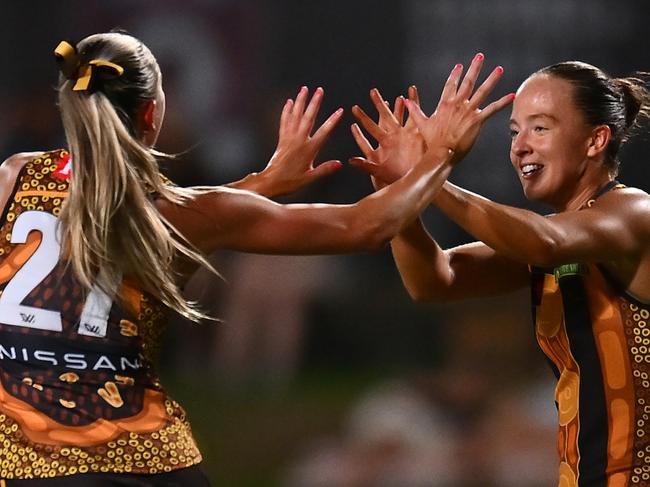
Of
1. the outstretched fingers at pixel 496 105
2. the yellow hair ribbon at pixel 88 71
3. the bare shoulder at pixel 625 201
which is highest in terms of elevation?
Answer: the yellow hair ribbon at pixel 88 71

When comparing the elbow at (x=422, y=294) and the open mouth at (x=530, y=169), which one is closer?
the open mouth at (x=530, y=169)

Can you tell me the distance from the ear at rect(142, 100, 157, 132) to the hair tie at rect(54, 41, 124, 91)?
12 cm

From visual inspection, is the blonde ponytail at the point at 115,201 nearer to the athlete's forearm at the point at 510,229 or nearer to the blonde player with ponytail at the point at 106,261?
the blonde player with ponytail at the point at 106,261

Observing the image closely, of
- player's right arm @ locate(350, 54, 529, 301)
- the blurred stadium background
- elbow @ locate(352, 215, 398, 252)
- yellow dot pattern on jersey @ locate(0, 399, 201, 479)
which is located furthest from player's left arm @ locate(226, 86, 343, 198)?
the blurred stadium background

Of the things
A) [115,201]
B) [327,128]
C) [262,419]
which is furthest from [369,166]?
[262,419]

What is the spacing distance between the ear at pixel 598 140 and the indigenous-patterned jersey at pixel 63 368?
1.34 metres

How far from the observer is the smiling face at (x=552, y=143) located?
135 inches

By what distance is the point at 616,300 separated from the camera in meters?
3.25

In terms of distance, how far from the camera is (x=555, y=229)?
3.11 meters

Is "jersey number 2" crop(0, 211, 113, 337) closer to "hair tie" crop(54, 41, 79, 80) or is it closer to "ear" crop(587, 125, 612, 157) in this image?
"hair tie" crop(54, 41, 79, 80)

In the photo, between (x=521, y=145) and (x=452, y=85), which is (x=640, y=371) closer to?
(x=521, y=145)

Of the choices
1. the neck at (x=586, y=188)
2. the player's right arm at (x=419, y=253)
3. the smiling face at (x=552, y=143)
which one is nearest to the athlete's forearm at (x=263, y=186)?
the player's right arm at (x=419, y=253)

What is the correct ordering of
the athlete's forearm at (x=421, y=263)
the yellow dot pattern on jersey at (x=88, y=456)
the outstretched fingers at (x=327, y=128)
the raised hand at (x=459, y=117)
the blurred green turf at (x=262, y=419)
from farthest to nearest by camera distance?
the blurred green turf at (x=262, y=419) → the athlete's forearm at (x=421, y=263) → the outstretched fingers at (x=327, y=128) → the raised hand at (x=459, y=117) → the yellow dot pattern on jersey at (x=88, y=456)

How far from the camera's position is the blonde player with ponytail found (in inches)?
113
